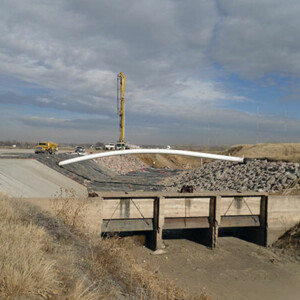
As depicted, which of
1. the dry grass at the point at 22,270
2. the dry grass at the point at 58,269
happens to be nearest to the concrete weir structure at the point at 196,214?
the dry grass at the point at 58,269

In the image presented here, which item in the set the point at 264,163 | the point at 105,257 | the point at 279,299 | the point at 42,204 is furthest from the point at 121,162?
the point at 105,257

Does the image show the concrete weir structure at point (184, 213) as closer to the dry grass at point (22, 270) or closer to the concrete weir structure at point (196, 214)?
the concrete weir structure at point (196, 214)

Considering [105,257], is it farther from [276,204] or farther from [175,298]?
[276,204]

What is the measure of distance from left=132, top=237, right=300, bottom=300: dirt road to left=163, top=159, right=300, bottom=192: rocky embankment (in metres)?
7.16

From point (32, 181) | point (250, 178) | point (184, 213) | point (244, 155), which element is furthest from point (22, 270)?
point (244, 155)

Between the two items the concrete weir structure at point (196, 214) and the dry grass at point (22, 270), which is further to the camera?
the concrete weir structure at point (196, 214)

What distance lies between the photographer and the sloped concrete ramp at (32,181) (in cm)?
1875

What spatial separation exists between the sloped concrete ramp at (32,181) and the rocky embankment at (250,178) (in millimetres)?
11087

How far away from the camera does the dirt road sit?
12742mm

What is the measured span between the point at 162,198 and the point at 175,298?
859cm

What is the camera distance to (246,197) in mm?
18516

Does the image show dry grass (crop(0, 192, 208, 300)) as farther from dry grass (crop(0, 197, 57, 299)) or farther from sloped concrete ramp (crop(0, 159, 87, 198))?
sloped concrete ramp (crop(0, 159, 87, 198))

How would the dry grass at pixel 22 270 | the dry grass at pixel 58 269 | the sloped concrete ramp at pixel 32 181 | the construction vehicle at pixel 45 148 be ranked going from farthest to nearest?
the construction vehicle at pixel 45 148, the sloped concrete ramp at pixel 32 181, the dry grass at pixel 58 269, the dry grass at pixel 22 270

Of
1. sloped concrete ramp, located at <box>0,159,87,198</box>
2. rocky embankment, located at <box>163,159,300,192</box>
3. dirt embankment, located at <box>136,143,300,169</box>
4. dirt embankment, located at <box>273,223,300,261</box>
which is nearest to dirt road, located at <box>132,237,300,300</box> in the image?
dirt embankment, located at <box>273,223,300,261</box>
